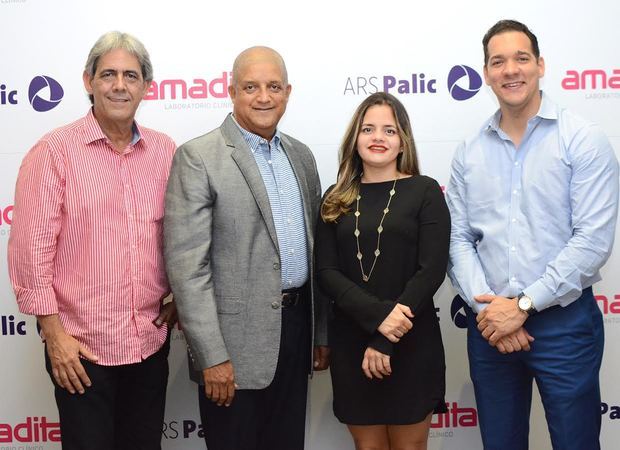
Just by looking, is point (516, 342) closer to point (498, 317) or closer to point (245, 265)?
point (498, 317)

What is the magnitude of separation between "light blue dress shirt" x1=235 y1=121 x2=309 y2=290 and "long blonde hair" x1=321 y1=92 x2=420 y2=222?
0.10 m

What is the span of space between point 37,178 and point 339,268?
40.2 inches

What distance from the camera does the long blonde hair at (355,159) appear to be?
2211mm

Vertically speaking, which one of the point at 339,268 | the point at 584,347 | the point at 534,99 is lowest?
the point at 584,347

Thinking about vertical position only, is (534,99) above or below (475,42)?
below

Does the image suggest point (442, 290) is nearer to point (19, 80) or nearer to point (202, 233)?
point (202, 233)

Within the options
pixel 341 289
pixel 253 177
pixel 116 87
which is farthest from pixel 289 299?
pixel 116 87

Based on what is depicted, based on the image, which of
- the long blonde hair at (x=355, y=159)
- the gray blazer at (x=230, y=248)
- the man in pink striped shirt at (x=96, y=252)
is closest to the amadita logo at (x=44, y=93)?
the man in pink striped shirt at (x=96, y=252)

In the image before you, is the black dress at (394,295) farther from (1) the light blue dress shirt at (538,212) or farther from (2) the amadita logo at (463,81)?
(2) the amadita logo at (463,81)

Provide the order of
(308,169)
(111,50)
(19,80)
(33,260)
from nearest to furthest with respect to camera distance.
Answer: (33,260)
(111,50)
(308,169)
(19,80)

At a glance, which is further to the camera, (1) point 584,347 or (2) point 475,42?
(2) point 475,42

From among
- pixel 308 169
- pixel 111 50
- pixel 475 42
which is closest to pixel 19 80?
pixel 111 50

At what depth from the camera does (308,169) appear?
2.41m

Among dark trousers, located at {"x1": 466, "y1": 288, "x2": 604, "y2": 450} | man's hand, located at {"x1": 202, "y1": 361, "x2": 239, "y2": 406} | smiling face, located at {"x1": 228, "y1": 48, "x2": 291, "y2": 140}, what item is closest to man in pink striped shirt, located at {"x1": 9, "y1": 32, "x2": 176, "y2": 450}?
man's hand, located at {"x1": 202, "y1": 361, "x2": 239, "y2": 406}
